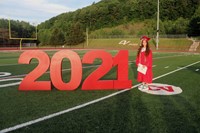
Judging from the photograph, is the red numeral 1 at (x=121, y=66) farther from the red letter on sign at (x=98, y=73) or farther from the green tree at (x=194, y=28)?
the green tree at (x=194, y=28)

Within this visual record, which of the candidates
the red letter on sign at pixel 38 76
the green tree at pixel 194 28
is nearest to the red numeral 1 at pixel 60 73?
the red letter on sign at pixel 38 76

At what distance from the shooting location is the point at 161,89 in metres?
6.99

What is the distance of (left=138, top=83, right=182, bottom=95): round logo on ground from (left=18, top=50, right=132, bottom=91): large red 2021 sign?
1.71 feet

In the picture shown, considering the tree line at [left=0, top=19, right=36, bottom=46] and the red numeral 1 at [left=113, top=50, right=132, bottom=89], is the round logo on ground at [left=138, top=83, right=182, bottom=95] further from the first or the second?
the tree line at [left=0, top=19, right=36, bottom=46]

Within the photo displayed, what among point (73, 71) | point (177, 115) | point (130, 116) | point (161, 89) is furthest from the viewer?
point (161, 89)

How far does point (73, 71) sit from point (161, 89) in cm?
245

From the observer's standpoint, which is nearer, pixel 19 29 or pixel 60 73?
pixel 60 73

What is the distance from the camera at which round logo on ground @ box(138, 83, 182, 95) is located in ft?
21.6

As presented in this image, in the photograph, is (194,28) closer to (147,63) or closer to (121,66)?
(147,63)

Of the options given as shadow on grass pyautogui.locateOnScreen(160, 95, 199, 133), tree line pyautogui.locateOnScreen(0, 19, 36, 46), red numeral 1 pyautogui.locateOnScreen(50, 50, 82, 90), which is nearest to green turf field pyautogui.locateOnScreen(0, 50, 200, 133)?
shadow on grass pyautogui.locateOnScreen(160, 95, 199, 133)

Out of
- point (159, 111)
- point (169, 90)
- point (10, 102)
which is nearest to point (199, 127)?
point (159, 111)

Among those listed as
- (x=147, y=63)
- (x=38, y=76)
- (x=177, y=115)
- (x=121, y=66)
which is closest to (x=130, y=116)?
(x=177, y=115)

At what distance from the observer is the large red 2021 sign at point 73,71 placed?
21.9 feet

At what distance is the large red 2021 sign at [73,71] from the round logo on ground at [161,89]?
20.5 inches
